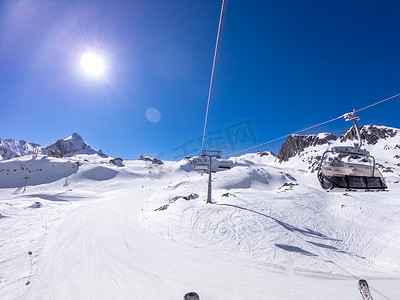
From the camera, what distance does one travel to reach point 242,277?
7176mm

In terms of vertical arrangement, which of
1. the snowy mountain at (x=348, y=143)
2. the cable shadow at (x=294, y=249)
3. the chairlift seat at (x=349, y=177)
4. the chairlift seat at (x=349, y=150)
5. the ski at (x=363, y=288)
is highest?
the snowy mountain at (x=348, y=143)

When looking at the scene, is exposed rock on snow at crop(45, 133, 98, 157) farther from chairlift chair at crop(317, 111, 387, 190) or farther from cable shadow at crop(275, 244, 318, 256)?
chairlift chair at crop(317, 111, 387, 190)

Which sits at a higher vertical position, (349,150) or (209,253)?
(349,150)

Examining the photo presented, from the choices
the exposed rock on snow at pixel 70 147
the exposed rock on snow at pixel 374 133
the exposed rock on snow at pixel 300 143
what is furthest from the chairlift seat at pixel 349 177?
the exposed rock on snow at pixel 70 147

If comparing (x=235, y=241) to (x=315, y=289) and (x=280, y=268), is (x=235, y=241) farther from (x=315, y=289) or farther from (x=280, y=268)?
(x=315, y=289)

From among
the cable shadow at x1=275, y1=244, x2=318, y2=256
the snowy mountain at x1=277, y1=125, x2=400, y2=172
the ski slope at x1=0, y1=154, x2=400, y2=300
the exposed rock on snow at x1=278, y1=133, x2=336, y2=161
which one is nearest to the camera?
the ski slope at x1=0, y1=154, x2=400, y2=300

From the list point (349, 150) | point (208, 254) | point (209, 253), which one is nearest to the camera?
point (349, 150)

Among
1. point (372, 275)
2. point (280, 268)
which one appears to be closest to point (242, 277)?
point (280, 268)

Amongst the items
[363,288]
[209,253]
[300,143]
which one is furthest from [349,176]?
[300,143]

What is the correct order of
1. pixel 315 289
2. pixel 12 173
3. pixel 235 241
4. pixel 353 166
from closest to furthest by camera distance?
pixel 315 289, pixel 353 166, pixel 235 241, pixel 12 173

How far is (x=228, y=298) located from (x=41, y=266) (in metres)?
8.88

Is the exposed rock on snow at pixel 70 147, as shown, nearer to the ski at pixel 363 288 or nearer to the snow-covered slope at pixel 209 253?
the snow-covered slope at pixel 209 253

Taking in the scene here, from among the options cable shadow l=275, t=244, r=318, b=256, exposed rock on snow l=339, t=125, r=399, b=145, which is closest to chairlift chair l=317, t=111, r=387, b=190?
cable shadow l=275, t=244, r=318, b=256

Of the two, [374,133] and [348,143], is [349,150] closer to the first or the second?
[348,143]
